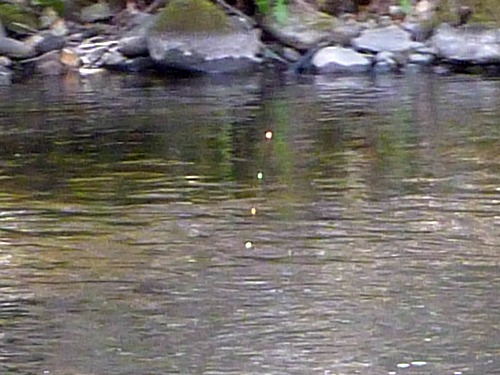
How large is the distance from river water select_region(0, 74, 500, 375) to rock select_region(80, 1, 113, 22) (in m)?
5.66

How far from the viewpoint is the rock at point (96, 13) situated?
1807 centimetres

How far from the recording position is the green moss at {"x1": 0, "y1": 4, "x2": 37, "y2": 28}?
17.5 meters

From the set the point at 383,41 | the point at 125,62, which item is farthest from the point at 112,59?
the point at 383,41

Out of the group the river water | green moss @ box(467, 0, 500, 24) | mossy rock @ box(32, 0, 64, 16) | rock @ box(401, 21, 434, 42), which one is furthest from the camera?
mossy rock @ box(32, 0, 64, 16)

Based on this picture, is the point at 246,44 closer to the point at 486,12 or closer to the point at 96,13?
the point at 96,13

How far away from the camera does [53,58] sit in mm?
17031

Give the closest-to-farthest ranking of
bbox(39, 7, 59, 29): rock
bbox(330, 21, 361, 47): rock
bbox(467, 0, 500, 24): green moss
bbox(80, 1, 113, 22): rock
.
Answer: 1. bbox(467, 0, 500, 24): green moss
2. bbox(330, 21, 361, 47): rock
3. bbox(39, 7, 59, 29): rock
4. bbox(80, 1, 113, 22): rock

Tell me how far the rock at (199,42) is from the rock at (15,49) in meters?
1.64

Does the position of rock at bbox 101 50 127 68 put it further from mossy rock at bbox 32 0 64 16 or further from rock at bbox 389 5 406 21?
rock at bbox 389 5 406 21

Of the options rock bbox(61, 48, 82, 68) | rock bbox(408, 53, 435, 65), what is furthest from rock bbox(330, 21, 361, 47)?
rock bbox(61, 48, 82, 68)

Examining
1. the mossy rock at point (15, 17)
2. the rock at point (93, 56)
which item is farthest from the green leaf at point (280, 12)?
the mossy rock at point (15, 17)

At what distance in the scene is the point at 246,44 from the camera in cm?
1650

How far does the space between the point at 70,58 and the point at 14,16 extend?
1.11 meters

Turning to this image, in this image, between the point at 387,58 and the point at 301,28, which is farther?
the point at 301,28
